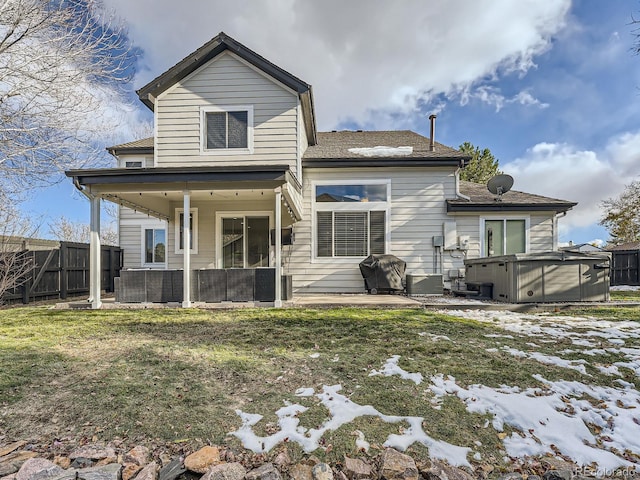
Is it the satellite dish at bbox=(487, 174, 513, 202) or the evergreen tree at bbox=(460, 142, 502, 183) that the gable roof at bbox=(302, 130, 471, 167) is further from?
the evergreen tree at bbox=(460, 142, 502, 183)

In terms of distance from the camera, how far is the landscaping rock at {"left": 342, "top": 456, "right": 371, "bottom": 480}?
6.80 ft

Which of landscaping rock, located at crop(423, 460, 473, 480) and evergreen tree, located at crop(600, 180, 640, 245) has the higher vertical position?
evergreen tree, located at crop(600, 180, 640, 245)

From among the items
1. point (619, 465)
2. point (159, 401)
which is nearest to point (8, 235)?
point (159, 401)

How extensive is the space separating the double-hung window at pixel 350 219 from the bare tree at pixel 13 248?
7.23m

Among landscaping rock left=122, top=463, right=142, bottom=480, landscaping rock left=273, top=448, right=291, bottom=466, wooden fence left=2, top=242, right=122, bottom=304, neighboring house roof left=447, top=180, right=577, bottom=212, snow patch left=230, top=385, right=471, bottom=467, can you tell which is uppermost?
neighboring house roof left=447, top=180, right=577, bottom=212

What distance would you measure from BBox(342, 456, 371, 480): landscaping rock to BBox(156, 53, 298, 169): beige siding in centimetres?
754

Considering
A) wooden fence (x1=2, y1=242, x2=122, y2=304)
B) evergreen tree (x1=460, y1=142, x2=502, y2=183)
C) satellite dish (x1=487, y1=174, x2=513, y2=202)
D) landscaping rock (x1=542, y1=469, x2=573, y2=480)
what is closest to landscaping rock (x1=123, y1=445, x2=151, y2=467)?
landscaping rock (x1=542, y1=469, x2=573, y2=480)

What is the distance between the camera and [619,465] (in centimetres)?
214

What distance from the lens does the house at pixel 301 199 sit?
8852 millimetres

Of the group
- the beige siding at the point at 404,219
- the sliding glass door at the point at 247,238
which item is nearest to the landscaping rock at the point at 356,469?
the beige siding at the point at 404,219

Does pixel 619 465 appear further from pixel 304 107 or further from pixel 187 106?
pixel 187 106

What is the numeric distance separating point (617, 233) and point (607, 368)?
25.5 m

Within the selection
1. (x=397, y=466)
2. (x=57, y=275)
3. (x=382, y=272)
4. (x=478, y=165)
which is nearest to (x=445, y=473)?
(x=397, y=466)

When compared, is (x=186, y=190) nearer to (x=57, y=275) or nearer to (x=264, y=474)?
(x=57, y=275)
